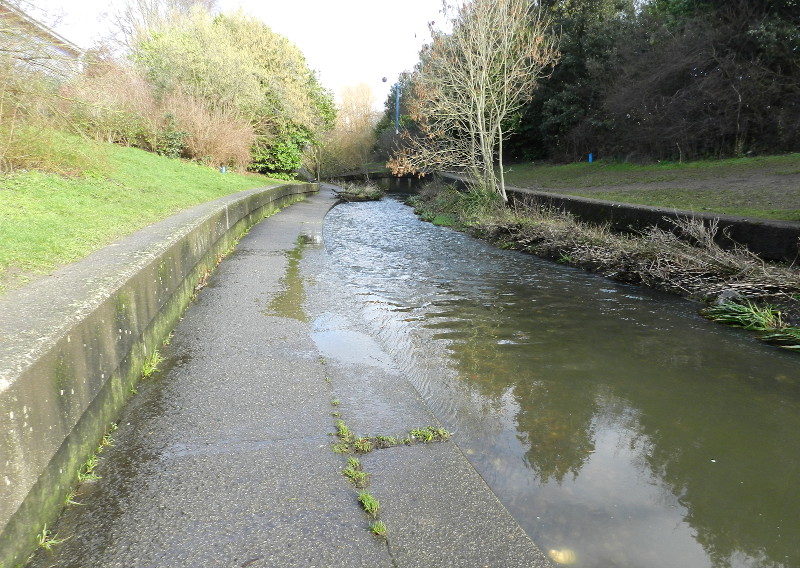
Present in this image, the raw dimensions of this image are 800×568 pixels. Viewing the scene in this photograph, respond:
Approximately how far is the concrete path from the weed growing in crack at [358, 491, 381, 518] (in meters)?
0.04

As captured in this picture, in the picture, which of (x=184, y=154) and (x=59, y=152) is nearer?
(x=59, y=152)

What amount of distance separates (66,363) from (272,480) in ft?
3.39

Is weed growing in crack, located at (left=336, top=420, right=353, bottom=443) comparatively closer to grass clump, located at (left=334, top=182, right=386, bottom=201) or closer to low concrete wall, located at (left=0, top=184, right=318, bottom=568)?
low concrete wall, located at (left=0, top=184, right=318, bottom=568)

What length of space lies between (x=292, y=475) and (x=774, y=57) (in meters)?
21.2

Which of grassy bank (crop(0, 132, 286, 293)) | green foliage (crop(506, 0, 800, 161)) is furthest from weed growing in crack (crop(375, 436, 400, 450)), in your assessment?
green foliage (crop(506, 0, 800, 161))

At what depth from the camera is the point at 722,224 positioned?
739 centimetres

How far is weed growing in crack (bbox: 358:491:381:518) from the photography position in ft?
7.67

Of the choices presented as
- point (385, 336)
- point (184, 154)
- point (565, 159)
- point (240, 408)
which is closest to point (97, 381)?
point (240, 408)

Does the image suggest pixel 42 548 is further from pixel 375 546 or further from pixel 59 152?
pixel 59 152

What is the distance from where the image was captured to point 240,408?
3.28 m

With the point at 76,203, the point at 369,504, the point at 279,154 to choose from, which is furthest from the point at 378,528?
the point at 279,154

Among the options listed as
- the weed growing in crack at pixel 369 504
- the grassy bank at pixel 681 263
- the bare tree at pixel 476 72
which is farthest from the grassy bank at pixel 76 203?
the grassy bank at pixel 681 263

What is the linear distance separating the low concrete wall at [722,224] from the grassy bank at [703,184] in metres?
0.68

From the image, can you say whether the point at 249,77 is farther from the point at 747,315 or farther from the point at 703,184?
the point at 747,315
